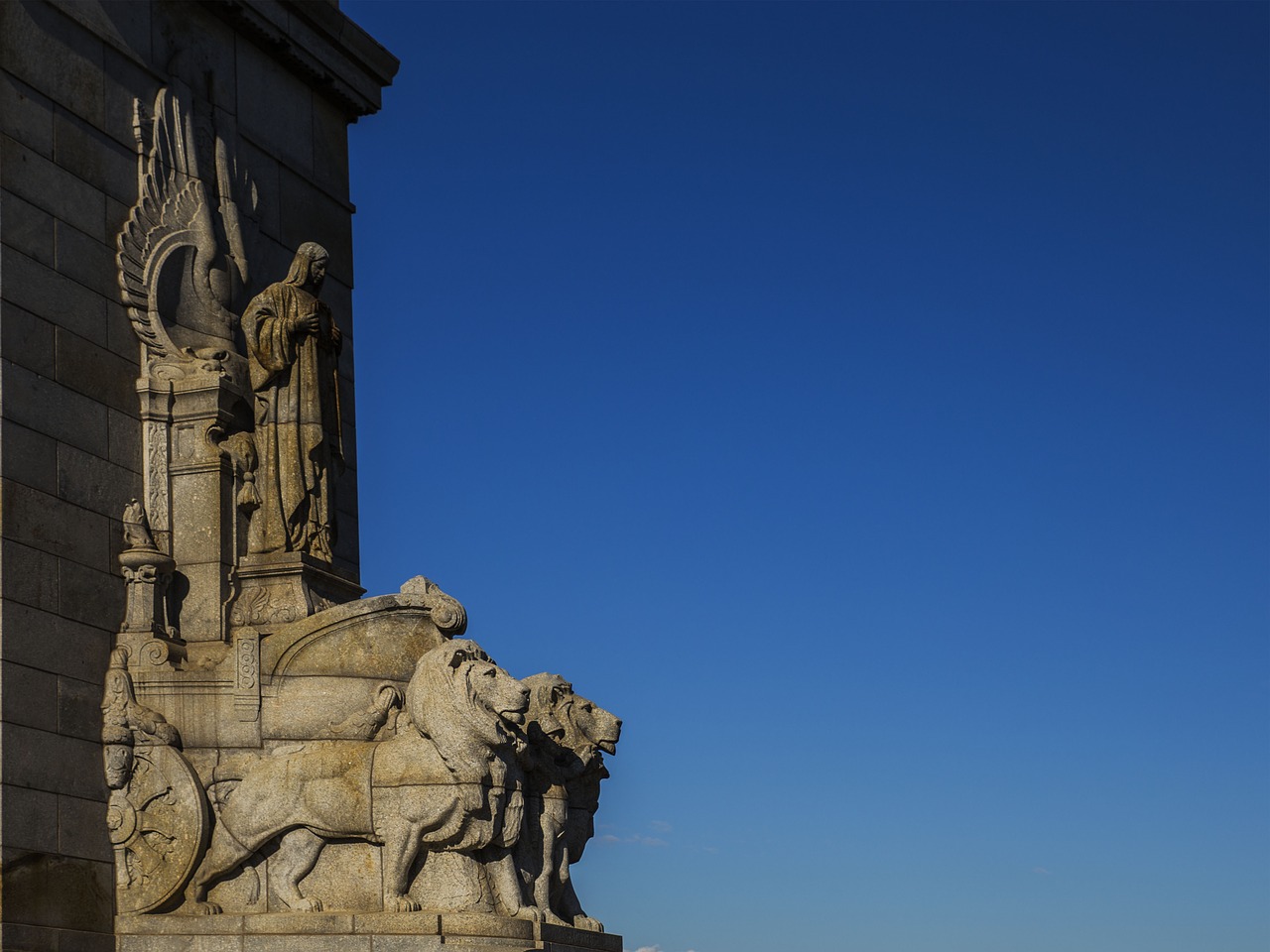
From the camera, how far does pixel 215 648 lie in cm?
1895

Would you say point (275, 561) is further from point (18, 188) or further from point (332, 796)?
point (18, 188)

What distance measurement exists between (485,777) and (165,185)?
7.31 meters

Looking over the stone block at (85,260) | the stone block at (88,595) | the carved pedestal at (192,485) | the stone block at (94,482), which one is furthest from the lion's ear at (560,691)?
the stone block at (85,260)

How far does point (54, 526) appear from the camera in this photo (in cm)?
1809

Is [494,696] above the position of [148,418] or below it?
below

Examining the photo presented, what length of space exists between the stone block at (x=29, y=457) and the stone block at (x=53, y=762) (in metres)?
2.25

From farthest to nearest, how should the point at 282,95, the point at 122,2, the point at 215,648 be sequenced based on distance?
the point at 282,95, the point at 122,2, the point at 215,648

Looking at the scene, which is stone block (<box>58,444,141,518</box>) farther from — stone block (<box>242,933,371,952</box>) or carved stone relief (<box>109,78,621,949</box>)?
stone block (<box>242,933,371,952</box>)

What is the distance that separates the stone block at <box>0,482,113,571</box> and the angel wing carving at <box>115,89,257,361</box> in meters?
2.15

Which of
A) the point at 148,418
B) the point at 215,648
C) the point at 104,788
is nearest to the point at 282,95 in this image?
the point at 148,418

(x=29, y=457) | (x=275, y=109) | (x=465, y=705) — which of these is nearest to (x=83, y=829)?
(x=29, y=457)

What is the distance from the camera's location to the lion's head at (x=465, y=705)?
57.4ft

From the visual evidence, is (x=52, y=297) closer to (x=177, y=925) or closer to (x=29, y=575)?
(x=29, y=575)

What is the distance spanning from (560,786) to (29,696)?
4.90 metres
